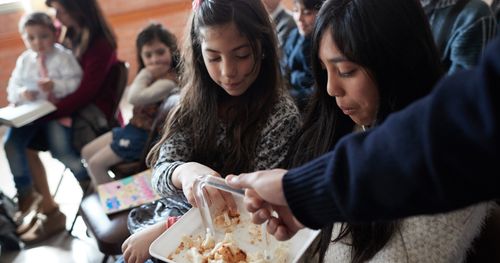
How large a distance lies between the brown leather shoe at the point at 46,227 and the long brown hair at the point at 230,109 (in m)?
1.37

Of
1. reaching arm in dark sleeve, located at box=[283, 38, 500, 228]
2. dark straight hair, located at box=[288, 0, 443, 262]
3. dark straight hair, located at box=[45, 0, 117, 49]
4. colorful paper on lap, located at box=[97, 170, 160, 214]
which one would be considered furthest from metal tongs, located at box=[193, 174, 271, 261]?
dark straight hair, located at box=[45, 0, 117, 49]

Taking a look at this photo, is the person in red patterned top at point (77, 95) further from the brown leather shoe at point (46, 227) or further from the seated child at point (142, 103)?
the seated child at point (142, 103)

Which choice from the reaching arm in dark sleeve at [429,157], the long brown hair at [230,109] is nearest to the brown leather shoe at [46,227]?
the long brown hair at [230,109]

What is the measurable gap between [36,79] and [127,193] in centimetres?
123

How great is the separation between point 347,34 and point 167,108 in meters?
0.99

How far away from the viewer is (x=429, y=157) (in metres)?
0.44

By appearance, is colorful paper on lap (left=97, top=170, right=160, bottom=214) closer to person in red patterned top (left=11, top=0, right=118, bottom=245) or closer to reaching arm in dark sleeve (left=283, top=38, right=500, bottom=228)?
person in red patterned top (left=11, top=0, right=118, bottom=245)

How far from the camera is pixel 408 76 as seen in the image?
86 cm

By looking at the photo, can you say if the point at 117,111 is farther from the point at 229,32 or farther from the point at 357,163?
the point at 357,163

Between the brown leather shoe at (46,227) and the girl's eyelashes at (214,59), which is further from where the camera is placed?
the brown leather shoe at (46,227)

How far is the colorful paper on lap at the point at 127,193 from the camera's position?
1578mm

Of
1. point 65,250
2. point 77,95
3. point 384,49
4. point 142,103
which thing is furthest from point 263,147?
→ point 65,250

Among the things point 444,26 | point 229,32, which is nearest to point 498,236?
point 229,32

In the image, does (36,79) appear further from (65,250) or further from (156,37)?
(65,250)
